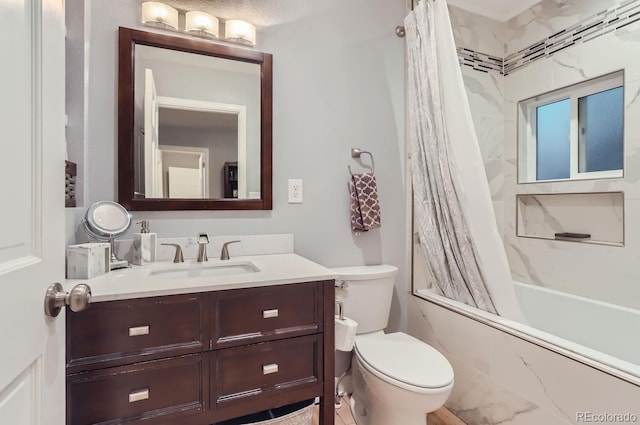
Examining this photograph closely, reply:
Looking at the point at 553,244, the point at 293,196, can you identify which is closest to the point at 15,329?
the point at 293,196

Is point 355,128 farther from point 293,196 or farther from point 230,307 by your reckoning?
point 230,307

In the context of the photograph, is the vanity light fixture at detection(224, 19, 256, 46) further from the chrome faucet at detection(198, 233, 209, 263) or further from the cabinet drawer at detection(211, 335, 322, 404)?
the cabinet drawer at detection(211, 335, 322, 404)

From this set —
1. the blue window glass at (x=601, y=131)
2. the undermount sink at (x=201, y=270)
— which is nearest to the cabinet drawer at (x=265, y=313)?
the undermount sink at (x=201, y=270)

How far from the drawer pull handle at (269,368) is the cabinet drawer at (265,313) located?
102 mm

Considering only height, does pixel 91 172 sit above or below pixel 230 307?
above

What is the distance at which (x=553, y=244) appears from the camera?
2.24m

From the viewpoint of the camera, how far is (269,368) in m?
1.21

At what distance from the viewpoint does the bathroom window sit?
202 centimetres

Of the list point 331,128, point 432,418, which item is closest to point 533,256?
point 432,418

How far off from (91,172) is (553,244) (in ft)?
9.01

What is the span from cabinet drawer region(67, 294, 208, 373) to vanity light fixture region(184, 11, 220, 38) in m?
1.28

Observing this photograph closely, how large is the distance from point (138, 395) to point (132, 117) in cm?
115

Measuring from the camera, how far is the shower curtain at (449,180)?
1.54 meters

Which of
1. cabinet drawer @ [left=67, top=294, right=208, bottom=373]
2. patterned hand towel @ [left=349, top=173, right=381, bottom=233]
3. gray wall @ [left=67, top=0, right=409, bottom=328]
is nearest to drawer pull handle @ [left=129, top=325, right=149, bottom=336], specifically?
cabinet drawer @ [left=67, top=294, right=208, bottom=373]
